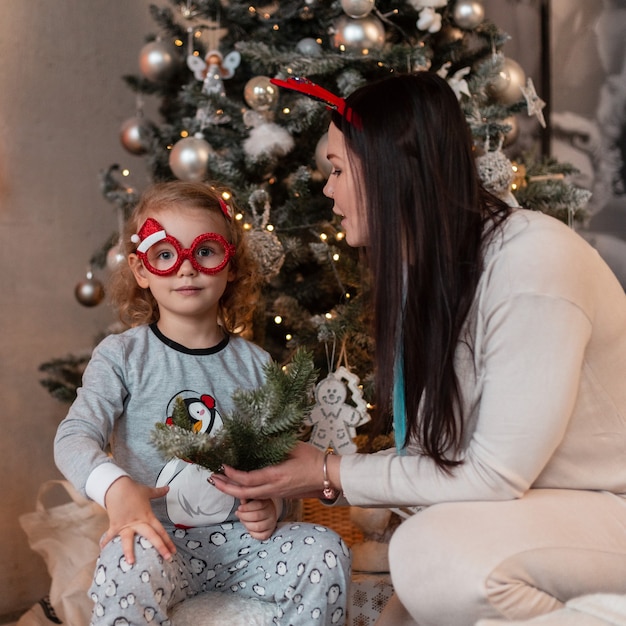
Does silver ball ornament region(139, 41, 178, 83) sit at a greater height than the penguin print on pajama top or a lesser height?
greater

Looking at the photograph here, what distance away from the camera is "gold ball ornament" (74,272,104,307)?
2.55 m

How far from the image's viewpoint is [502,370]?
1.25m

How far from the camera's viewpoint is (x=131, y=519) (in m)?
1.36

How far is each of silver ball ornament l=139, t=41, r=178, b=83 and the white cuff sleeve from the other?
55.8 inches

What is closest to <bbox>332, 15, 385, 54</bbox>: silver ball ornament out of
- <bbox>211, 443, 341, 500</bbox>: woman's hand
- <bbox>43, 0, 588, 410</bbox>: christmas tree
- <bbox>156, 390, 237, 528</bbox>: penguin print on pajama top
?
<bbox>43, 0, 588, 410</bbox>: christmas tree

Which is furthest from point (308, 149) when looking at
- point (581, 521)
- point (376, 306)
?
point (581, 521)

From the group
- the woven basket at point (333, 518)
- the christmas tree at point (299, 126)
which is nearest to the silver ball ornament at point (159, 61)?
the christmas tree at point (299, 126)

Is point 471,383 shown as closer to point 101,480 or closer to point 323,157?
point 101,480

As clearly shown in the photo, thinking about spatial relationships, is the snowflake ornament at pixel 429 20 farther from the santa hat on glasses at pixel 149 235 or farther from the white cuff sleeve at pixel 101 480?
the white cuff sleeve at pixel 101 480

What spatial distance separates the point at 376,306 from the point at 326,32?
50.7 inches

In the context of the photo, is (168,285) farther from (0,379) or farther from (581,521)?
(0,379)

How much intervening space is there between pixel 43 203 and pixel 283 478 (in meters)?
1.66

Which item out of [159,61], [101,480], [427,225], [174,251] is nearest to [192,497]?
[101,480]

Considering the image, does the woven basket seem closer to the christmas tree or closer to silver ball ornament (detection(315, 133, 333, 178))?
the christmas tree
